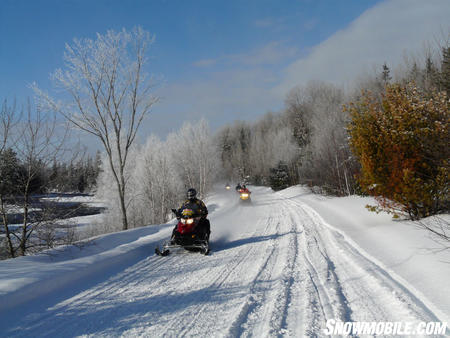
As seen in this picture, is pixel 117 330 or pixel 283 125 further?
pixel 283 125

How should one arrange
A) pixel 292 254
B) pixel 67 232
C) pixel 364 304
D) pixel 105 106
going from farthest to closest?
pixel 105 106 → pixel 67 232 → pixel 292 254 → pixel 364 304

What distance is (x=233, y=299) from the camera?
4.23 metres

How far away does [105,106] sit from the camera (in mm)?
14289

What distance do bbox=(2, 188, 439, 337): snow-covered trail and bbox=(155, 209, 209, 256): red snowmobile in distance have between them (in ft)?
1.87

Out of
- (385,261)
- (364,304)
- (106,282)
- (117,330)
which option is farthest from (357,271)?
(106,282)

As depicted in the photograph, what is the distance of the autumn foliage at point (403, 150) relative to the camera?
8547mm

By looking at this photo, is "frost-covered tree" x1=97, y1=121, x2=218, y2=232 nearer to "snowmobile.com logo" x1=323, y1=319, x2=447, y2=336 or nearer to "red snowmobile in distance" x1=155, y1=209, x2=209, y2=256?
"red snowmobile in distance" x1=155, y1=209, x2=209, y2=256

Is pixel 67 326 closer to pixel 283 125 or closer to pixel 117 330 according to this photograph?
pixel 117 330

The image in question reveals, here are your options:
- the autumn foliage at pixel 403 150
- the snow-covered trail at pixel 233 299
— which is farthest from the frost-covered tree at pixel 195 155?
the snow-covered trail at pixel 233 299

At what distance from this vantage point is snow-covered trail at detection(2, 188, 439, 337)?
3.45 metres

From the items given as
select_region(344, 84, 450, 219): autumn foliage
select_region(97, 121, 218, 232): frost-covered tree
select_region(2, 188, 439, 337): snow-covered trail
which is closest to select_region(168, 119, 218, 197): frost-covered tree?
select_region(97, 121, 218, 232): frost-covered tree

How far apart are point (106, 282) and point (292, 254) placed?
4.02 metres

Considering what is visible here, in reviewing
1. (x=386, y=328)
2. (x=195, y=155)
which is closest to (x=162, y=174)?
(x=195, y=155)

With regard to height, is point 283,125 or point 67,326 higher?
point 283,125
